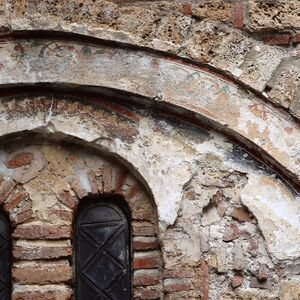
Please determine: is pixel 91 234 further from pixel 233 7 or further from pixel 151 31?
pixel 233 7

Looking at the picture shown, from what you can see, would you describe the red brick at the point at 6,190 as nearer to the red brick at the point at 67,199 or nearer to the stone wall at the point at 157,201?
the stone wall at the point at 157,201

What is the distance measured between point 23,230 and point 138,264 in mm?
578

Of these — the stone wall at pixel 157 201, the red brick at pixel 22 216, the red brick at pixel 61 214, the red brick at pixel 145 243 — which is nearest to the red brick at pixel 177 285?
the stone wall at pixel 157 201

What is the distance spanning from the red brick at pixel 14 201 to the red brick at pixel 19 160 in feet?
0.47

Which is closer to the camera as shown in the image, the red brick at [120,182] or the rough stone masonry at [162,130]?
the rough stone masonry at [162,130]

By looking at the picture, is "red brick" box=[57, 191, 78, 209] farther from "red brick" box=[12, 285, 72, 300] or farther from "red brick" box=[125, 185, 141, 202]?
"red brick" box=[12, 285, 72, 300]

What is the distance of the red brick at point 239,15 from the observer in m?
4.62

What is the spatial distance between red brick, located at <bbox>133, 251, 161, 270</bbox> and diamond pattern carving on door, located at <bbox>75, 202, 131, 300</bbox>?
71 millimetres

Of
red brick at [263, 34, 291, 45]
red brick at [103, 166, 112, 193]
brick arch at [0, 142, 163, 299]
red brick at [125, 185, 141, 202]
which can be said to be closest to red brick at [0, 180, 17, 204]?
brick arch at [0, 142, 163, 299]

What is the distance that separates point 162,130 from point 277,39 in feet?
2.35

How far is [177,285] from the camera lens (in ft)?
14.6

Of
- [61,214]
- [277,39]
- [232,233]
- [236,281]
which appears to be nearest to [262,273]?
[236,281]

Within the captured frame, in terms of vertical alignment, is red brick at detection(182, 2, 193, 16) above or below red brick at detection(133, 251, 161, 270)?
above

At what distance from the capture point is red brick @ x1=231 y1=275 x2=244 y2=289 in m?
4.45
